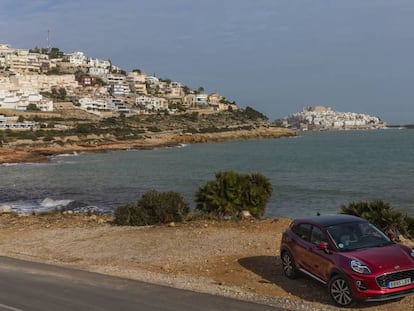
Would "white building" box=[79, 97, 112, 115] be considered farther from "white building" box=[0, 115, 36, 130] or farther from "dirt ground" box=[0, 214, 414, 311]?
"dirt ground" box=[0, 214, 414, 311]

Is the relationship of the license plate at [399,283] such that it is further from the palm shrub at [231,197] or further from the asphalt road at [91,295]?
the palm shrub at [231,197]

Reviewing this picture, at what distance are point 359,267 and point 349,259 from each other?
0.84 ft

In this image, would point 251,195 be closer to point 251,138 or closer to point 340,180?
point 340,180

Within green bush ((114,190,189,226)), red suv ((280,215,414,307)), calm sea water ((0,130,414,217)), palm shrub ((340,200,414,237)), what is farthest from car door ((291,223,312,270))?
calm sea water ((0,130,414,217))

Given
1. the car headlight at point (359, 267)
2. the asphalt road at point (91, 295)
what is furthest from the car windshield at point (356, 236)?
the asphalt road at point (91, 295)

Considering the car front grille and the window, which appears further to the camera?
the window

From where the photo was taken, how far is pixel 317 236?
10.1m

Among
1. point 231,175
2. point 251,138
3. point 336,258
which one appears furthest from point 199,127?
Result: point 336,258

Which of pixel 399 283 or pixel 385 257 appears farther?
pixel 385 257

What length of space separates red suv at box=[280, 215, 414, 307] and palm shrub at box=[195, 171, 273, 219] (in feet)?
27.7

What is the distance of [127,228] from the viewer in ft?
60.5

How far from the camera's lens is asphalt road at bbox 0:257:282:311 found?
9.12 m

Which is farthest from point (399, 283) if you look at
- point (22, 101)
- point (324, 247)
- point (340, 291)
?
point (22, 101)

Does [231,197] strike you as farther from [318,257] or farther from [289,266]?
[318,257]
